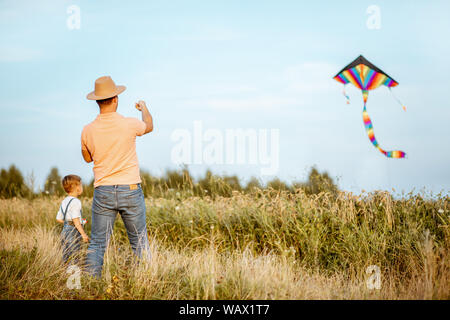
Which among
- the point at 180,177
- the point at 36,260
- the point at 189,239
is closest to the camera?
the point at 36,260

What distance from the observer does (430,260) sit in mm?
4387

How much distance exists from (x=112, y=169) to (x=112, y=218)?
20.3 inches

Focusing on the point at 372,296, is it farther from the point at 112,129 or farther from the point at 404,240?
the point at 112,129

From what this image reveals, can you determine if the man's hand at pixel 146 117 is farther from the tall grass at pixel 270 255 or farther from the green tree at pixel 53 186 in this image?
the green tree at pixel 53 186

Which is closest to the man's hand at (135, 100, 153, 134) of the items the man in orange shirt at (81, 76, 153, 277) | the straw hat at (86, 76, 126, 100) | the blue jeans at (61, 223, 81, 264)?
the man in orange shirt at (81, 76, 153, 277)

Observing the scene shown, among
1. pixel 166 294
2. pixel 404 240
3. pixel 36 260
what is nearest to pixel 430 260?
pixel 404 240

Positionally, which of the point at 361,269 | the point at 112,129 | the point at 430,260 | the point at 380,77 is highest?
the point at 380,77

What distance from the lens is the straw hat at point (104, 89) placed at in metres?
4.59

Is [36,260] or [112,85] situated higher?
[112,85]

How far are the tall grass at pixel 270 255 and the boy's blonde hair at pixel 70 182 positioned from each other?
775mm

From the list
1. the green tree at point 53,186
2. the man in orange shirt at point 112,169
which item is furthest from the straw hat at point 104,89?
the green tree at point 53,186
